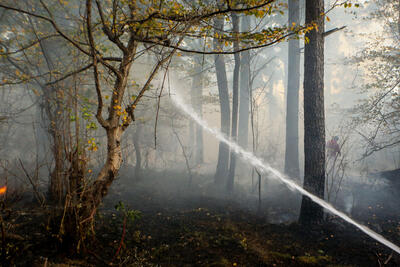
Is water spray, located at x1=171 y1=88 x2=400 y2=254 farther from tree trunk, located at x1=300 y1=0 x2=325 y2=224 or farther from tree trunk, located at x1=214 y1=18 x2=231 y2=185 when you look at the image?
tree trunk, located at x1=214 y1=18 x2=231 y2=185

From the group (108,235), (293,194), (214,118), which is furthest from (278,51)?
(108,235)

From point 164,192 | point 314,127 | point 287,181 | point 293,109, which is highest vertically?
point 293,109

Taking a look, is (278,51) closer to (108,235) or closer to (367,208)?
(367,208)

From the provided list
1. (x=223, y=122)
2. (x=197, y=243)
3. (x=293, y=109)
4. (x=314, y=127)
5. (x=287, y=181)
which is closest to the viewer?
(x=197, y=243)

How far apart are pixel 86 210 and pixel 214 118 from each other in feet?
127

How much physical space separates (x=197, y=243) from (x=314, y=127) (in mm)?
3844

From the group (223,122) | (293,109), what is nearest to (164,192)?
(223,122)

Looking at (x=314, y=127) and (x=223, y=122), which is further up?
(x=223, y=122)

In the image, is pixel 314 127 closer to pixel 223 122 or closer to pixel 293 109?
pixel 293 109

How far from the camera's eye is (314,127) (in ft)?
17.0

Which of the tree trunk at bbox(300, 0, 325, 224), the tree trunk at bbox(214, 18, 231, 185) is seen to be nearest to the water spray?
the tree trunk at bbox(300, 0, 325, 224)

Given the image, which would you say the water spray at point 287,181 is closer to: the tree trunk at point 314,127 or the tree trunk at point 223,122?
the tree trunk at point 314,127

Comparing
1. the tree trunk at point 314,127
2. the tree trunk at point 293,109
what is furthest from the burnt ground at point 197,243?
the tree trunk at point 293,109

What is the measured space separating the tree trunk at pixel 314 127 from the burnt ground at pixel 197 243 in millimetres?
527
